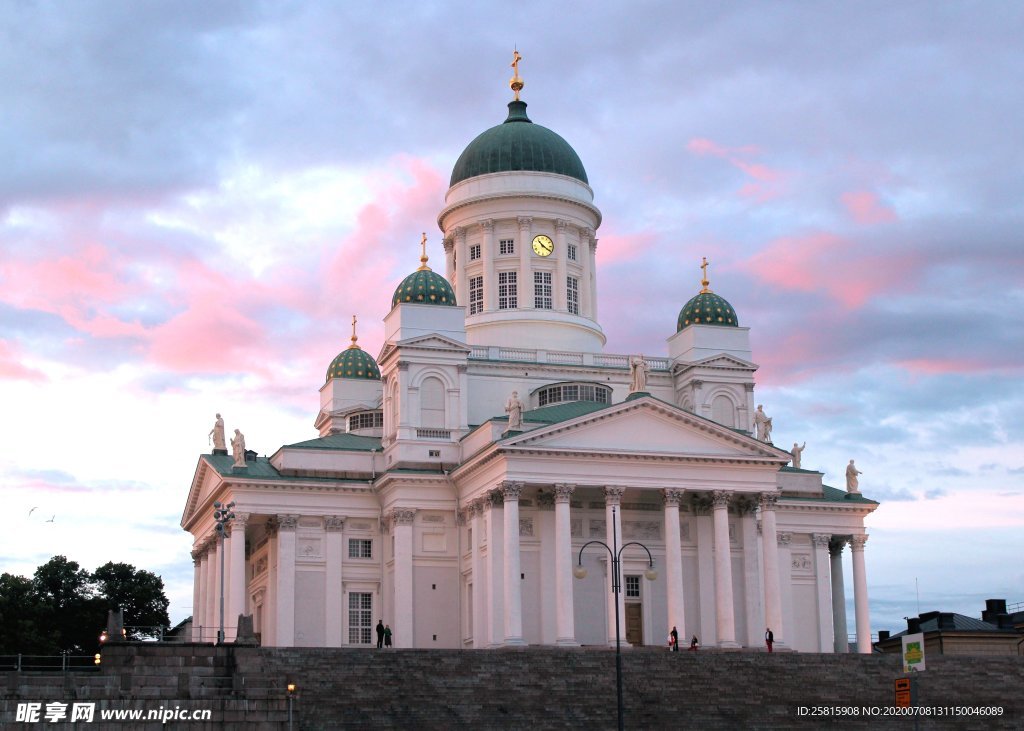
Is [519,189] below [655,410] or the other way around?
the other way around

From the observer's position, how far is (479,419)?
72000 millimetres

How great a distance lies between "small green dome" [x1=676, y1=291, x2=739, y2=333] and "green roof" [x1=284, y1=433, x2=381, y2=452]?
55.3 feet

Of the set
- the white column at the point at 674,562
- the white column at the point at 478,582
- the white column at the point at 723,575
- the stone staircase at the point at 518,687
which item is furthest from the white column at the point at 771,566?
the white column at the point at 478,582

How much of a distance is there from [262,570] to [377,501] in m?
6.61

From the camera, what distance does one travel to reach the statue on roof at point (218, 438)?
7275 centimetres

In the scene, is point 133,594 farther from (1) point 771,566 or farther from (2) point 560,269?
(1) point 771,566

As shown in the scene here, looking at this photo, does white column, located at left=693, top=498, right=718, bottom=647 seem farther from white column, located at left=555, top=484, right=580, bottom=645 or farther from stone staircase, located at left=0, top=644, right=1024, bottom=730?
stone staircase, located at left=0, top=644, right=1024, bottom=730

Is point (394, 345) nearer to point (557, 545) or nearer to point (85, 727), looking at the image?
point (557, 545)

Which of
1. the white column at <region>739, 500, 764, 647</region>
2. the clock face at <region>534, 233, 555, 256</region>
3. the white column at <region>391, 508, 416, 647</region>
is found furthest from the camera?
the clock face at <region>534, 233, 555, 256</region>

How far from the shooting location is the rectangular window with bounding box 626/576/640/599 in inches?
2591

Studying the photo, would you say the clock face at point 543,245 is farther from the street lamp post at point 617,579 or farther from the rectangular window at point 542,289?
the street lamp post at point 617,579

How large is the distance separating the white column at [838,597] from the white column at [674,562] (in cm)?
1446

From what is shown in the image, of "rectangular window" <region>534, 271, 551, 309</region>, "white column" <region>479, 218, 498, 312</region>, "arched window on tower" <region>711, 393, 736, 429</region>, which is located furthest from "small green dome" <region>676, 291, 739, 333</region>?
"white column" <region>479, 218, 498, 312</region>

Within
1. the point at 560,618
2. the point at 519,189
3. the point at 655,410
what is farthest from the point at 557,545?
the point at 519,189
